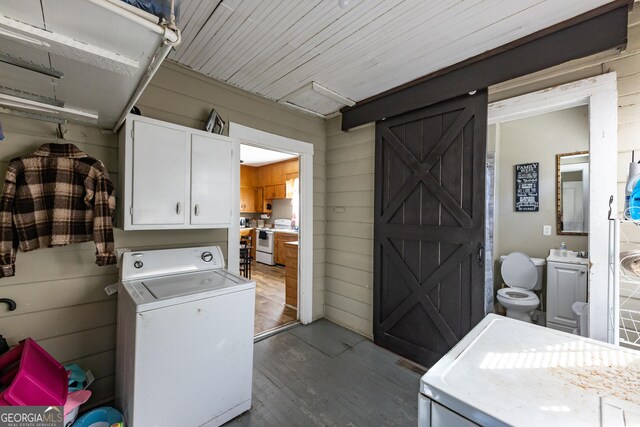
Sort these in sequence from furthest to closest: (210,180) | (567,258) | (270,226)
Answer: (270,226) → (567,258) → (210,180)

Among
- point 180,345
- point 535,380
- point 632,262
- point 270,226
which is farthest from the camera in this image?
point 270,226

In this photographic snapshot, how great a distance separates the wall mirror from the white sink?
278 millimetres

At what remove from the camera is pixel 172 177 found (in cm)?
184

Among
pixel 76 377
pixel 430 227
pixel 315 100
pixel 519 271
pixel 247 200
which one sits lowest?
pixel 76 377

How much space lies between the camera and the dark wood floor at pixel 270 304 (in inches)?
126

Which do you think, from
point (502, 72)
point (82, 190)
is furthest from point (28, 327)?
point (502, 72)

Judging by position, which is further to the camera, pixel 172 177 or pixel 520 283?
pixel 520 283

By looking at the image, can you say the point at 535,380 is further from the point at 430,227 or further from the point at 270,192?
the point at 270,192

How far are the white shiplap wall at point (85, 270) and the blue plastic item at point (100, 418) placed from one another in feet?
1.28

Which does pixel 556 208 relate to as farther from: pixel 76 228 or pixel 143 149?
pixel 76 228

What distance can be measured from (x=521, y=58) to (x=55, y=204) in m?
3.13

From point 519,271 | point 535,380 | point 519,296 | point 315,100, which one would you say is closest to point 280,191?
point 315,100

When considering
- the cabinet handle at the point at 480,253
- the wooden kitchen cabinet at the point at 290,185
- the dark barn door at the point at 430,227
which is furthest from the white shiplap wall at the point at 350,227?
the wooden kitchen cabinet at the point at 290,185

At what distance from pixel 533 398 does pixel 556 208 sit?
3468mm
